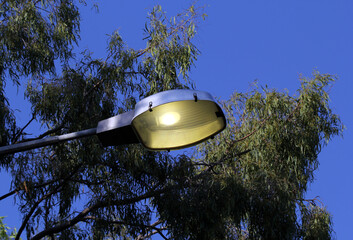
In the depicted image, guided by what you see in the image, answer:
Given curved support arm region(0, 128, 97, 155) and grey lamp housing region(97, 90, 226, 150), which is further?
curved support arm region(0, 128, 97, 155)

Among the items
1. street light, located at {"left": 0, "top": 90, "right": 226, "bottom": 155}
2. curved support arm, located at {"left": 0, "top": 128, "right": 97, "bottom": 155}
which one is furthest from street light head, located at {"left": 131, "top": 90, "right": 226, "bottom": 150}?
curved support arm, located at {"left": 0, "top": 128, "right": 97, "bottom": 155}

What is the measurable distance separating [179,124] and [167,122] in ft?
0.20

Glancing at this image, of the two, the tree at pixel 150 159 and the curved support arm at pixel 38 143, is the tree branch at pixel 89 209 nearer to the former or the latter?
the tree at pixel 150 159

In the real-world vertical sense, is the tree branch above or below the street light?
above

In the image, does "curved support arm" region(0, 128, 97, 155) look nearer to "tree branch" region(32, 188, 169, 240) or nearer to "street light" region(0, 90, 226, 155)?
"street light" region(0, 90, 226, 155)

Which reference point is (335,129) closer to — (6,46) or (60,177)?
(60,177)

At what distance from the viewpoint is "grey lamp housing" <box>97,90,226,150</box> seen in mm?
3389

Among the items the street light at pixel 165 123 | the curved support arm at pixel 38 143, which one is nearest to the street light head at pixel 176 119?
the street light at pixel 165 123

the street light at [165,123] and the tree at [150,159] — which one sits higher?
the tree at [150,159]

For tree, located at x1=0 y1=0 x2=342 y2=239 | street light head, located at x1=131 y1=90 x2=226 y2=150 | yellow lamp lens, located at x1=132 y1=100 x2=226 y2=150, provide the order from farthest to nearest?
tree, located at x1=0 y1=0 x2=342 y2=239
yellow lamp lens, located at x1=132 y1=100 x2=226 y2=150
street light head, located at x1=131 y1=90 x2=226 y2=150

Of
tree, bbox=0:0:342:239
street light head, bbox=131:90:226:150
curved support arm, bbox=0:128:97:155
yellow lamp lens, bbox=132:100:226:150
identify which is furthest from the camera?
tree, bbox=0:0:342:239

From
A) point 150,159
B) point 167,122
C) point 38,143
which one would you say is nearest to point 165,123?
point 167,122

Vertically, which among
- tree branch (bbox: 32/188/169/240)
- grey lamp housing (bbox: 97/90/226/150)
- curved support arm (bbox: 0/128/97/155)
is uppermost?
tree branch (bbox: 32/188/169/240)

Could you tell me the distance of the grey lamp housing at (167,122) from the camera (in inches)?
133
